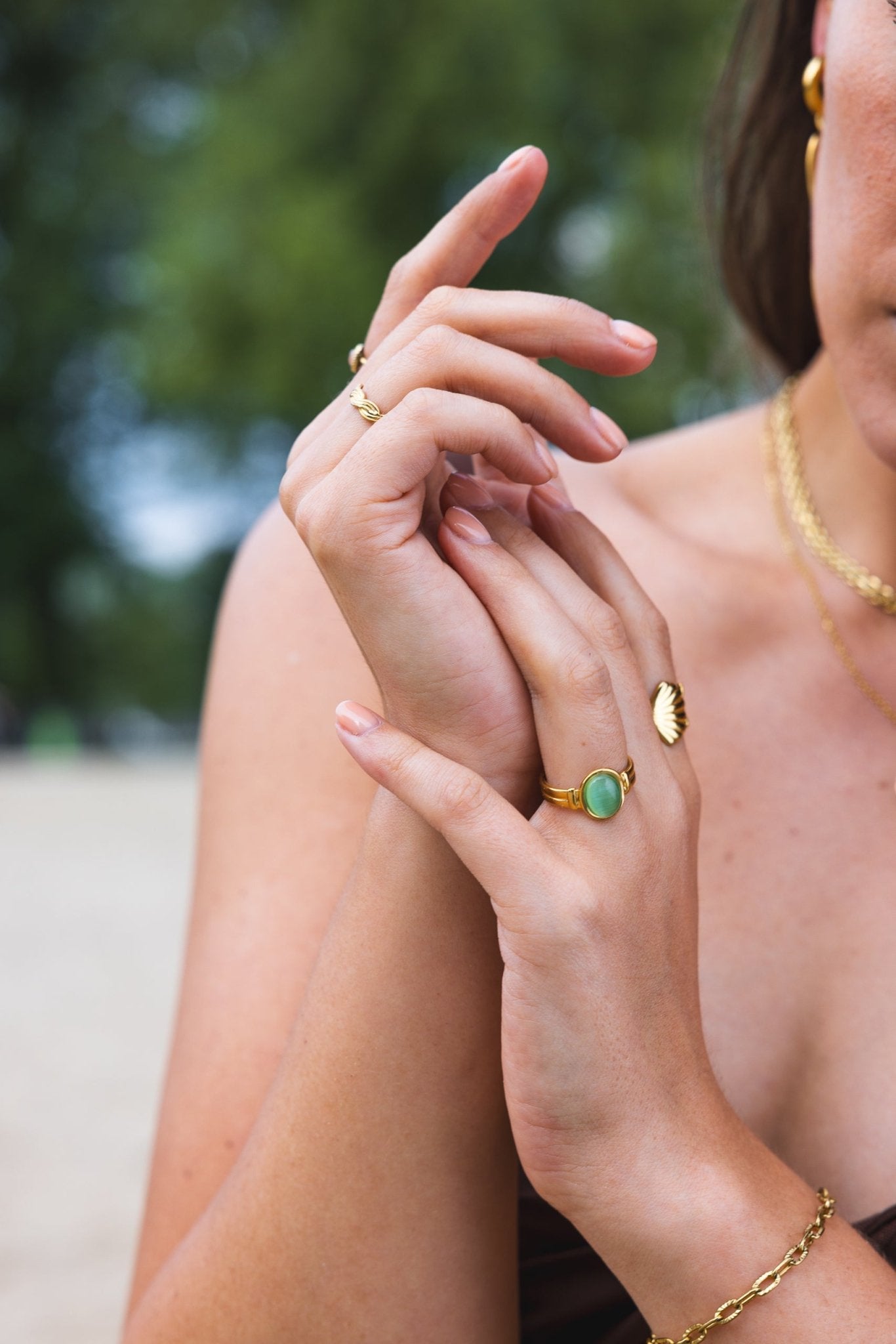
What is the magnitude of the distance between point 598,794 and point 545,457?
335 mm

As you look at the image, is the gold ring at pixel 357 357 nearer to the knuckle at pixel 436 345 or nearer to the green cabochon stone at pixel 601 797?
the knuckle at pixel 436 345

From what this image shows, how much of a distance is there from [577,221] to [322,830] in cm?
1596

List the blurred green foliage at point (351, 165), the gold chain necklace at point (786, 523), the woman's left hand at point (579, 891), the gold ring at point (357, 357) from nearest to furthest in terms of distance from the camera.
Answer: the woman's left hand at point (579, 891)
the gold ring at point (357, 357)
the gold chain necklace at point (786, 523)
the blurred green foliage at point (351, 165)

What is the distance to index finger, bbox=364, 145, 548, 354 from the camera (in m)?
1.36

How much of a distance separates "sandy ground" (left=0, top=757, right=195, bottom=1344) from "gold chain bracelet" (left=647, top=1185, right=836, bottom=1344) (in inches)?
88.4

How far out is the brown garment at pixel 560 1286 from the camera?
1.59m

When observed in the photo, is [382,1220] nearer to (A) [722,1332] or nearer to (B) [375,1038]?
(B) [375,1038]

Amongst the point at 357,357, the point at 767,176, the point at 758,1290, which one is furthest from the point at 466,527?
the point at 767,176

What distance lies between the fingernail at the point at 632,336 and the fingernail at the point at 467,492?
0.63 ft

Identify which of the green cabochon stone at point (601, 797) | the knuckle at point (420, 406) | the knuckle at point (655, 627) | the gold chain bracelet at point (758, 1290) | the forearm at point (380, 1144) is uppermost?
the knuckle at point (420, 406)

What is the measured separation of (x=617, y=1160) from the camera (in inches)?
49.3

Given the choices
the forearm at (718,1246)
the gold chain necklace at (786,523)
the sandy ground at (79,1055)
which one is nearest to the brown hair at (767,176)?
the gold chain necklace at (786,523)

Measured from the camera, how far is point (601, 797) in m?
1.22

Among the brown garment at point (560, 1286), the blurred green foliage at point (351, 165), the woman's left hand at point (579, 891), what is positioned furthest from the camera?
the blurred green foliage at point (351, 165)
